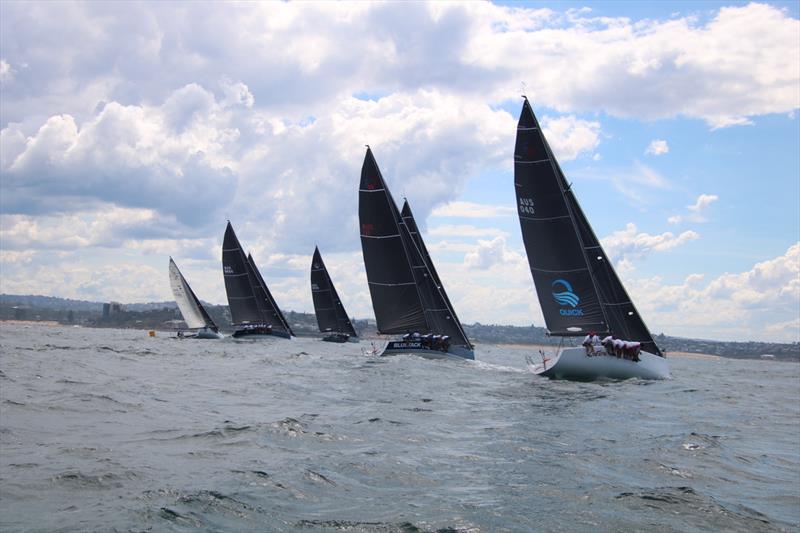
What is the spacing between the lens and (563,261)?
31.6 meters

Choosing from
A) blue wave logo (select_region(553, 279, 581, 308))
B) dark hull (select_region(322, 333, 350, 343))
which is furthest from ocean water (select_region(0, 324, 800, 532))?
dark hull (select_region(322, 333, 350, 343))

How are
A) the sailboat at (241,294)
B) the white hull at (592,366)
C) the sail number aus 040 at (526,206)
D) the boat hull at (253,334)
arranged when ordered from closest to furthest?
the white hull at (592,366), the sail number aus 040 at (526,206), the boat hull at (253,334), the sailboat at (241,294)

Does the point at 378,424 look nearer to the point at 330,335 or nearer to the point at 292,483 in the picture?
the point at 292,483

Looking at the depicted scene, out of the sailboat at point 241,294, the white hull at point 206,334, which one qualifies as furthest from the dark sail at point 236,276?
the white hull at point 206,334

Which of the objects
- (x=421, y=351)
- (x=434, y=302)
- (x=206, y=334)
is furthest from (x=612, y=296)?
(x=206, y=334)

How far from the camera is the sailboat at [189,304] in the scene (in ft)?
277

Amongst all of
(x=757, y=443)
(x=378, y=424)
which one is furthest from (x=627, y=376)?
(x=378, y=424)

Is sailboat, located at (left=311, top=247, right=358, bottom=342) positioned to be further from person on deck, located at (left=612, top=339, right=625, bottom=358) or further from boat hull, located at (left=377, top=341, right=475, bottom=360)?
person on deck, located at (left=612, top=339, right=625, bottom=358)

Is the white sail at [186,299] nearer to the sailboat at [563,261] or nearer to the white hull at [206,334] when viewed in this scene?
the white hull at [206,334]

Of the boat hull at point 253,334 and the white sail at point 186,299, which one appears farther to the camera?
the white sail at point 186,299

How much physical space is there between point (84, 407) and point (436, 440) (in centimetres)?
825

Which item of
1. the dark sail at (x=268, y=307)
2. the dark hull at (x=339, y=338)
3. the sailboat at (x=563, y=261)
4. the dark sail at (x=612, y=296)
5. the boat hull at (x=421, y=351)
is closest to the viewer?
the sailboat at (x=563, y=261)

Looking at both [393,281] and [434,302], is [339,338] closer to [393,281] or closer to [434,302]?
→ [434,302]

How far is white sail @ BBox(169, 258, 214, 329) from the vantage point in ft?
277
